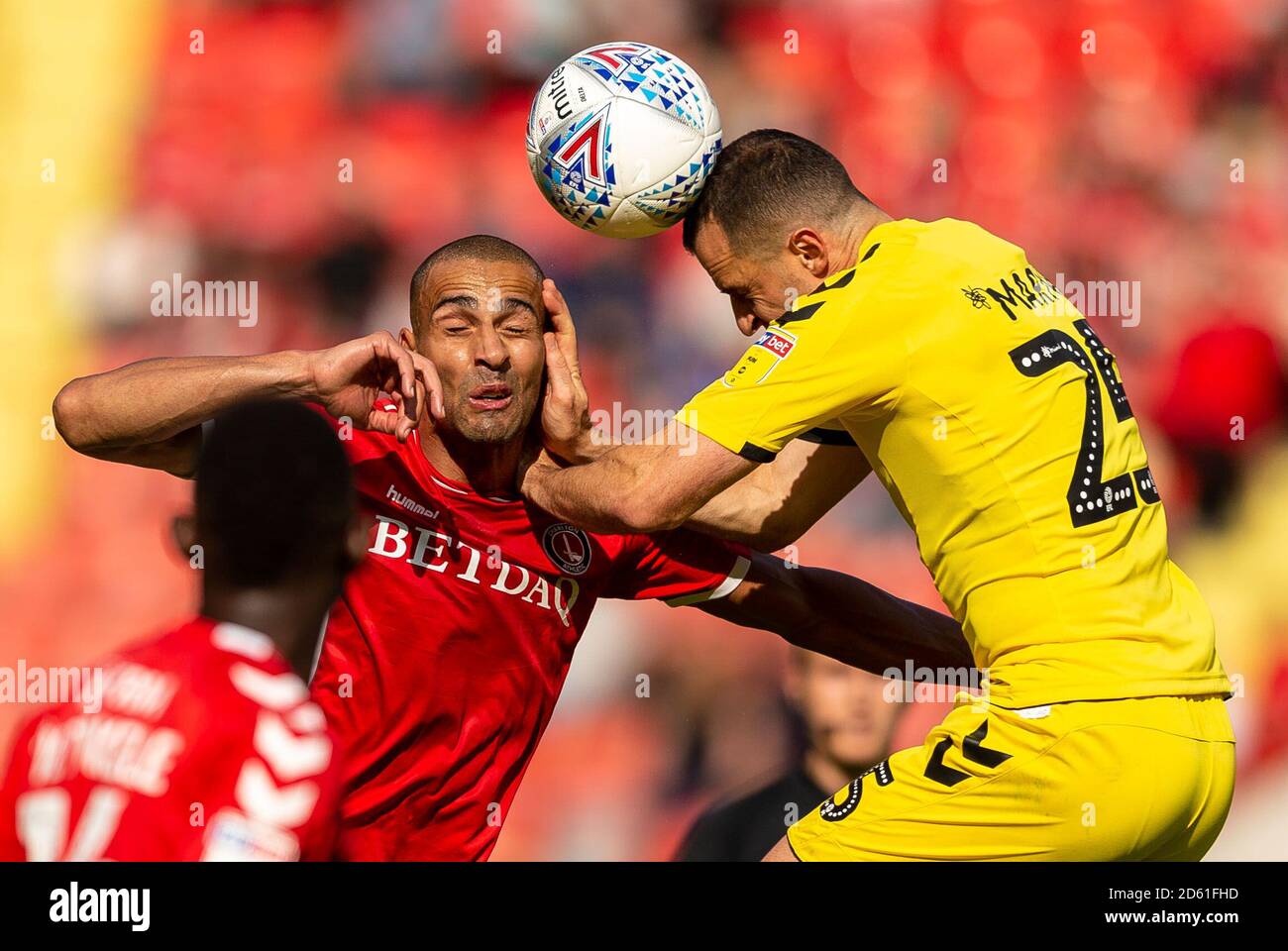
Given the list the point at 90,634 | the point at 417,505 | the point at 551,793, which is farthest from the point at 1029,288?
the point at 90,634

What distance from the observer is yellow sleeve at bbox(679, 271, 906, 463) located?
342 cm

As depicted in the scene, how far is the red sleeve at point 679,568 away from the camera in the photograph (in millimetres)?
4379

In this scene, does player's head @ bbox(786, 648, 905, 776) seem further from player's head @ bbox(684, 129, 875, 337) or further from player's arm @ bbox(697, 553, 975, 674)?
player's head @ bbox(684, 129, 875, 337)

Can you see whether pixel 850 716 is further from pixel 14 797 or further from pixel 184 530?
pixel 14 797

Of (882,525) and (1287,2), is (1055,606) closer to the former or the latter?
(882,525)

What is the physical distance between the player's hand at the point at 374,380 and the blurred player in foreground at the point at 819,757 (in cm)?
256

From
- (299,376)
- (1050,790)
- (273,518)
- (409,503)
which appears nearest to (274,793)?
(273,518)

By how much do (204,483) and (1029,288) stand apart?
223 centimetres

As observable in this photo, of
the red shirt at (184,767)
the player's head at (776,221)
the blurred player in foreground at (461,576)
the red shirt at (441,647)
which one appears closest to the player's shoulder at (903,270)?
the player's head at (776,221)

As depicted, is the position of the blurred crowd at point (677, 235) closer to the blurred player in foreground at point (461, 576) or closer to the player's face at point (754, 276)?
the blurred player in foreground at point (461, 576)

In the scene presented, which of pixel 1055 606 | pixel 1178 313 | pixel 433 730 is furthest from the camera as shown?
pixel 1178 313

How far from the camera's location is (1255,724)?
697 cm

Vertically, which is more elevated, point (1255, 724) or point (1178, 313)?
point (1178, 313)

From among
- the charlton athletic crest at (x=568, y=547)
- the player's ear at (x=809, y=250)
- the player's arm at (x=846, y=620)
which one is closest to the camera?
the player's ear at (x=809, y=250)
